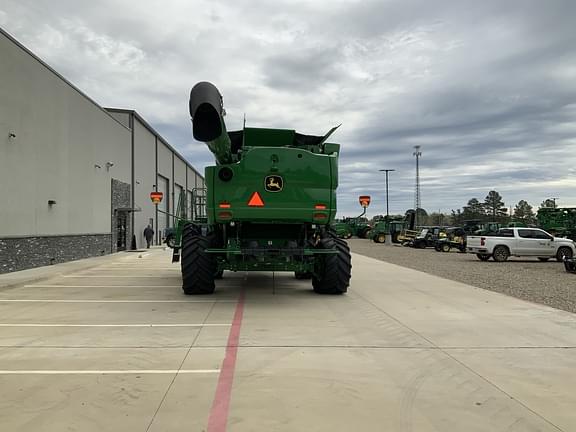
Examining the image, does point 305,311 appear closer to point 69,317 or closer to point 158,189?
point 69,317

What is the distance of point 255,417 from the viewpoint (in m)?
4.18

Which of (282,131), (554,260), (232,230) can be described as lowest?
(554,260)

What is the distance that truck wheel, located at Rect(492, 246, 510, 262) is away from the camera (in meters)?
23.4

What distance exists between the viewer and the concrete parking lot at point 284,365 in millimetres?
4215

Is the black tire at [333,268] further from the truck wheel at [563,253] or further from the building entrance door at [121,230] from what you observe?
the building entrance door at [121,230]

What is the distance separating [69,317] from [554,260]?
79.9 feet

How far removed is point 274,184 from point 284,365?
15.6ft

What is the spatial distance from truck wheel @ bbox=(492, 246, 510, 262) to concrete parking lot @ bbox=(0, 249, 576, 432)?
13.5 m

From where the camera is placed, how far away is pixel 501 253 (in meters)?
23.4

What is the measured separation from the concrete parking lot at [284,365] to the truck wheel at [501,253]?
13.5m

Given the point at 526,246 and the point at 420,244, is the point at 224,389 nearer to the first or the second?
the point at 526,246

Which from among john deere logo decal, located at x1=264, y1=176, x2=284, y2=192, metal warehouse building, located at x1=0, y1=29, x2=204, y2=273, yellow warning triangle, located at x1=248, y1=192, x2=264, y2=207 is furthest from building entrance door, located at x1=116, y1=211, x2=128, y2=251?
john deere logo decal, located at x1=264, y1=176, x2=284, y2=192

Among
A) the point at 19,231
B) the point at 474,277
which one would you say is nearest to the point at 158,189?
the point at 19,231

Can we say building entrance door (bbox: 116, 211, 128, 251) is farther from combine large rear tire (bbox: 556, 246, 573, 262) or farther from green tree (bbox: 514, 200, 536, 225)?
green tree (bbox: 514, 200, 536, 225)
